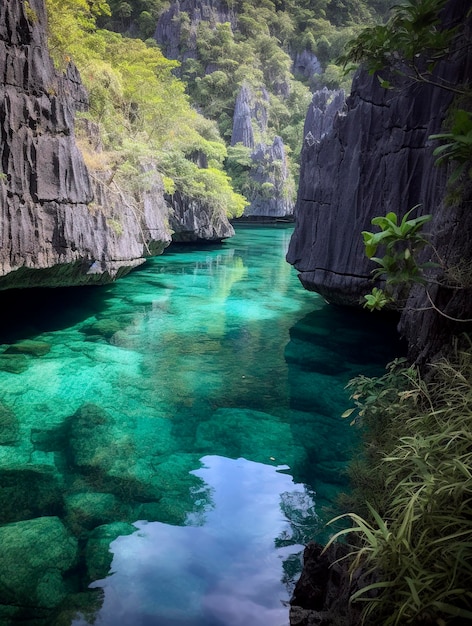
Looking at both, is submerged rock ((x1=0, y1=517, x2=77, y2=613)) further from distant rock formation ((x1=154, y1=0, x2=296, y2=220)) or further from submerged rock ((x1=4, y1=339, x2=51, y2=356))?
distant rock formation ((x1=154, y1=0, x2=296, y2=220))

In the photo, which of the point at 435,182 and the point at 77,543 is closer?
the point at 77,543

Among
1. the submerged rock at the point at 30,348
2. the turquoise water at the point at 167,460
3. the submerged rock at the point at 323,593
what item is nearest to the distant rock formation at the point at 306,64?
the turquoise water at the point at 167,460

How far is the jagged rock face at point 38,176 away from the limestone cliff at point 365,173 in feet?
14.7

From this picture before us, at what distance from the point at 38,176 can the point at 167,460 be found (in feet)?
17.8

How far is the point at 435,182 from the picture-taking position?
6391 millimetres

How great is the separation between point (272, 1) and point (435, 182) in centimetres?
5084

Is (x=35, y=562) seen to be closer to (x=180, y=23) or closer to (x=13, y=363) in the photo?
(x=13, y=363)

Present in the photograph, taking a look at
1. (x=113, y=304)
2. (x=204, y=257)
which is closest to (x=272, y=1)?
(x=204, y=257)

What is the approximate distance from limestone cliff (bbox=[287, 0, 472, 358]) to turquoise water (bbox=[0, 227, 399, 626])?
1.38m

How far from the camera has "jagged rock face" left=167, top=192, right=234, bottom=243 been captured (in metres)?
19.8

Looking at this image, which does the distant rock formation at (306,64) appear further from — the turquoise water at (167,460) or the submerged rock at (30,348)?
the submerged rock at (30,348)

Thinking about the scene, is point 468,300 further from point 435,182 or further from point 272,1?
point 272,1

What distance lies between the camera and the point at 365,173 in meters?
7.90

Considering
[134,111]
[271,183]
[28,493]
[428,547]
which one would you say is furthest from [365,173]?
[271,183]
